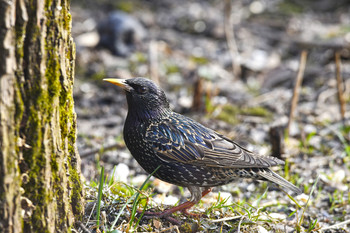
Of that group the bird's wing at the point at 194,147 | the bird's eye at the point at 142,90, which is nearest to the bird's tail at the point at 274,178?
the bird's wing at the point at 194,147

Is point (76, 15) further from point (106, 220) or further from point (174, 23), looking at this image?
point (106, 220)

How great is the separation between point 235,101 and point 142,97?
373cm

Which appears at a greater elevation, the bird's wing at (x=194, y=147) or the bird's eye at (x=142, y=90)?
the bird's eye at (x=142, y=90)

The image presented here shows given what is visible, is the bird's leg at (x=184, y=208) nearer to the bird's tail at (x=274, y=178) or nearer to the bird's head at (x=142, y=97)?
the bird's tail at (x=274, y=178)

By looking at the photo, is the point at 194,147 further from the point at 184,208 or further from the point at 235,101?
the point at 235,101

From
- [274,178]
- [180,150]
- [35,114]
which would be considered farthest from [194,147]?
[35,114]

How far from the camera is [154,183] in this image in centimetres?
475

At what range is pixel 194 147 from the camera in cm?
363

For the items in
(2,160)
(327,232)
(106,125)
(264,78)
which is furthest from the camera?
(264,78)

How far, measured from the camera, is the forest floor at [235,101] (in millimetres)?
3504

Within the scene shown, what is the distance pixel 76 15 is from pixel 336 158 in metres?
6.96

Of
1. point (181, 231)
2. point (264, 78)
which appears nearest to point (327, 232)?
point (181, 231)

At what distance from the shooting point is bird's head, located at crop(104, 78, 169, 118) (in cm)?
373

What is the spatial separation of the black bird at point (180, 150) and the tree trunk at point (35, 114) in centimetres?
95
